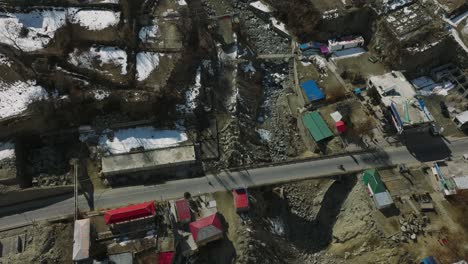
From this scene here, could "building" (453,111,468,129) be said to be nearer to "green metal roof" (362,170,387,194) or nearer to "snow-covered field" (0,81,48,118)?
"green metal roof" (362,170,387,194)

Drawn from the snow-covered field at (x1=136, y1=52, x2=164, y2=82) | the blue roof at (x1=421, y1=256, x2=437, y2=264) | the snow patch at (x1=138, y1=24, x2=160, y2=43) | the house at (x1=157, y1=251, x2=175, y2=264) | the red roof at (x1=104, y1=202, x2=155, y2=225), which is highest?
the snow patch at (x1=138, y1=24, x2=160, y2=43)

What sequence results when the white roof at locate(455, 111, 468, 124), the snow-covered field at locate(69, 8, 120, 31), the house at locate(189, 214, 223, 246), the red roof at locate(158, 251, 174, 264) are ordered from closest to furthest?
the red roof at locate(158, 251, 174, 264)
the house at locate(189, 214, 223, 246)
the white roof at locate(455, 111, 468, 124)
the snow-covered field at locate(69, 8, 120, 31)

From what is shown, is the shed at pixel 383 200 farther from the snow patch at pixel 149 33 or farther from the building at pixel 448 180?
the snow patch at pixel 149 33

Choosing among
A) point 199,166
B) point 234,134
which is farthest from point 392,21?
point 199,166

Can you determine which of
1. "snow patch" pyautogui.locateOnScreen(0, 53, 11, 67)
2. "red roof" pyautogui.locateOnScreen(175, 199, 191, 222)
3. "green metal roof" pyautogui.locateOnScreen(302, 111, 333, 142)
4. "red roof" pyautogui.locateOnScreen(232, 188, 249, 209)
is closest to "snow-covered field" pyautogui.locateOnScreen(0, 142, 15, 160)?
"snow patch" pyautogui.locateOnScreen(0, 53, 11, 67)

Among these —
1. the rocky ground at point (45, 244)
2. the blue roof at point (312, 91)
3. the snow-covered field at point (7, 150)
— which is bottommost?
the rocky ground at point (45, 244)

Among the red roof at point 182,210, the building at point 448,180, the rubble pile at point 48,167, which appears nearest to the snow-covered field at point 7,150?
the rubble pile at point 48,167
